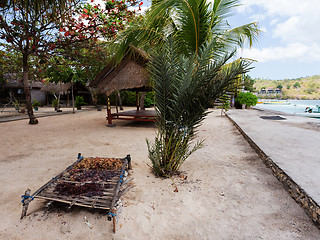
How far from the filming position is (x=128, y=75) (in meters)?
7.04

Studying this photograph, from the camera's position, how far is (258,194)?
2395mm

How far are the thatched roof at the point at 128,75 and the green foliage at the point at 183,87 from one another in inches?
164

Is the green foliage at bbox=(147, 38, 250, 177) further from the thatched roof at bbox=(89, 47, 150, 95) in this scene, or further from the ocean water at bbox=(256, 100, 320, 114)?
the ocean water at bbox=(256, 100, 320, 114)

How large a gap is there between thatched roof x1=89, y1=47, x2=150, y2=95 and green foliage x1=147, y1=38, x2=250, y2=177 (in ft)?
13.7

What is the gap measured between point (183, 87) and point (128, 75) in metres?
5.14

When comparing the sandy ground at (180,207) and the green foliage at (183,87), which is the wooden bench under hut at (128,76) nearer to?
the sandy ground at (180,207)

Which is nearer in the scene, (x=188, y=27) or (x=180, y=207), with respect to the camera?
(x=180, y=207)

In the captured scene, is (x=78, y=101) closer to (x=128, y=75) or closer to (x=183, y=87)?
(x=128, y=75)

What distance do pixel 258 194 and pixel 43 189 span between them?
2.82m

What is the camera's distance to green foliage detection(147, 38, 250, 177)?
2.28 metres

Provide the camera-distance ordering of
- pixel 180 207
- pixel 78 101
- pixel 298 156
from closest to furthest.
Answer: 1. pixel 180 207
2. pixel 298 156
3. pixel 78 101

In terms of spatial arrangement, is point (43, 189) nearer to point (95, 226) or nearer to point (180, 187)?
point (95, 226)

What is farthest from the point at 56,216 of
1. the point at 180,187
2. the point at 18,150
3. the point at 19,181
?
the point at 18,150

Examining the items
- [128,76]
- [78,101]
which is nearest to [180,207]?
[128,76]
